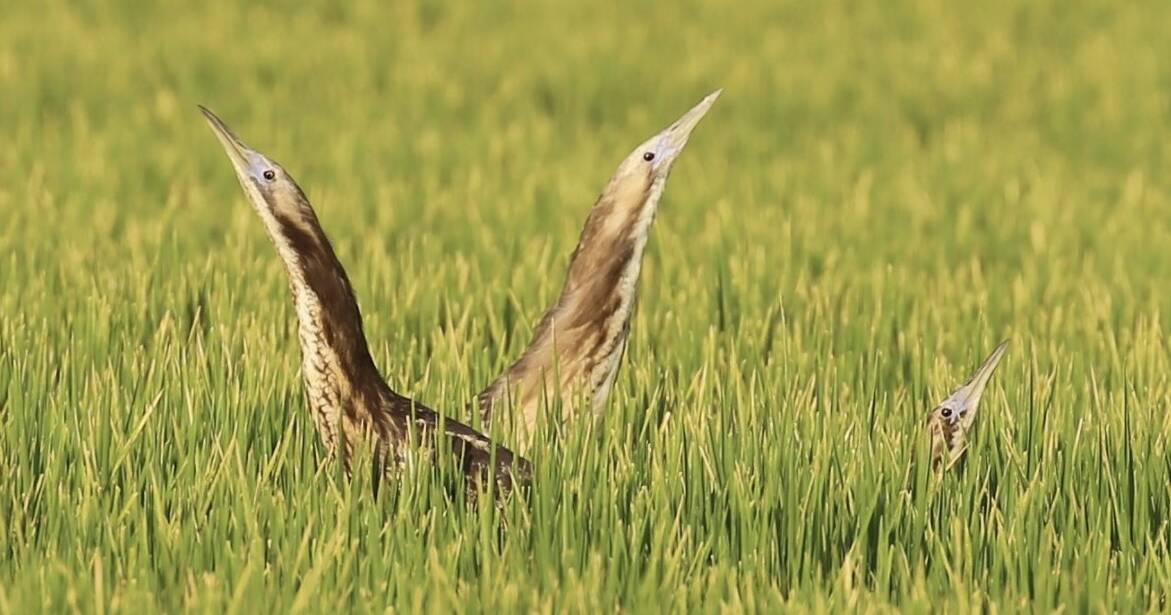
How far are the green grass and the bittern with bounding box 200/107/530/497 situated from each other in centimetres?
9

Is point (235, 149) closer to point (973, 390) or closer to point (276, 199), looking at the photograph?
point (276, 199)

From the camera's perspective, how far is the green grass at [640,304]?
13.0ft

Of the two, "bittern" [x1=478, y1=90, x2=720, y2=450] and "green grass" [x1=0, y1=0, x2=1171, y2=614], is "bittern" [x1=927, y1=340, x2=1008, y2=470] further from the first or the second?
"bittern" [x1=478, y1=90, x2=720, y2=450]

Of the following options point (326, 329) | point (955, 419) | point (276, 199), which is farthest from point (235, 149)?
point (955, 419)

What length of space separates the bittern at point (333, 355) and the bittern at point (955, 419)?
0.93 m

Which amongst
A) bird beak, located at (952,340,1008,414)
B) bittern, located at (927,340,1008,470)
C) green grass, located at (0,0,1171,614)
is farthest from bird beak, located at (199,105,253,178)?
bird beak, located at (952,340,1008,414)

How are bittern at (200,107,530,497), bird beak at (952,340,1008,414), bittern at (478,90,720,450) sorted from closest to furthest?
bittern at (200,107,530,497), bittern at (478,90,720,450), bird beak at (952,340,1008,414)

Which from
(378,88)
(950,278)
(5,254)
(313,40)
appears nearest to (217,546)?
(5,254)

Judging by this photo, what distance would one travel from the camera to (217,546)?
3.93 m

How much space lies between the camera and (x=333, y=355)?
4.20 meters

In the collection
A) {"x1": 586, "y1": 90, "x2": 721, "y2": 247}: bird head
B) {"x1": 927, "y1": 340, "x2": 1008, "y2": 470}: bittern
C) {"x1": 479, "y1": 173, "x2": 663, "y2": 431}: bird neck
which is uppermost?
{"x1": 586, "y1": 90, "x2": 721, "y2": 247}: bird head

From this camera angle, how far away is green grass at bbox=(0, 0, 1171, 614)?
156 inches

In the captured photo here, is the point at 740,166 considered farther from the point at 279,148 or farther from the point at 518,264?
the point at 518,264

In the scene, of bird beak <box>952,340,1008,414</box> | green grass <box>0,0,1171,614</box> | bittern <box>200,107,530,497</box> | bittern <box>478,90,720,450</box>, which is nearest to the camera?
green grass <box>0,0,1171,614</box>
